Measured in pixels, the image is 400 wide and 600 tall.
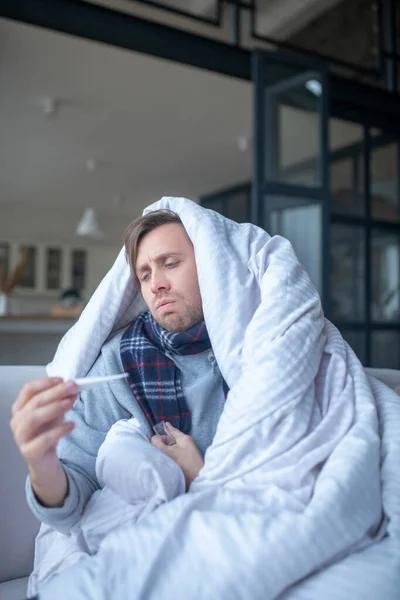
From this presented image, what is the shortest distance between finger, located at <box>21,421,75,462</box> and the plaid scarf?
10.5 inches

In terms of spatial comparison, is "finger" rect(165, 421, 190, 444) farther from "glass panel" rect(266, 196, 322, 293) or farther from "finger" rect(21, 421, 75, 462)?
"glass panel" rect(266, 196, 322, 293)

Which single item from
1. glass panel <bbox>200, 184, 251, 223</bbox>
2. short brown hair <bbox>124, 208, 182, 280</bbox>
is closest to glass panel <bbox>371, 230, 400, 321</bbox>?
glass panel <bbox>200, 184, 251, 223</bbox>

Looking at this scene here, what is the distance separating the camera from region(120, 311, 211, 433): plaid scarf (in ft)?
2.95

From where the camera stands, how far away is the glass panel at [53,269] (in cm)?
683

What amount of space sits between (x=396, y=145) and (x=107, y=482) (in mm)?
3610

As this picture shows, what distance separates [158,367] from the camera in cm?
94

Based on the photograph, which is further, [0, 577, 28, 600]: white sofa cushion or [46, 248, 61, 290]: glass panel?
[46, 248, 61, 290]: glass panel

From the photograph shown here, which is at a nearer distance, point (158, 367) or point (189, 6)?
point (158, 367)

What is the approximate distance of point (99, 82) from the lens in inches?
139

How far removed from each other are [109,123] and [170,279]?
12.0 ft

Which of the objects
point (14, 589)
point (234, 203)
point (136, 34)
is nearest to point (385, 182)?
point (136, 34)

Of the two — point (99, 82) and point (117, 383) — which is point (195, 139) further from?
point (117, 383)

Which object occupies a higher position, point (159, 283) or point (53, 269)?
point (53, 269)

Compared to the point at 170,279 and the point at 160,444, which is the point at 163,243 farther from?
the point at 160,444
